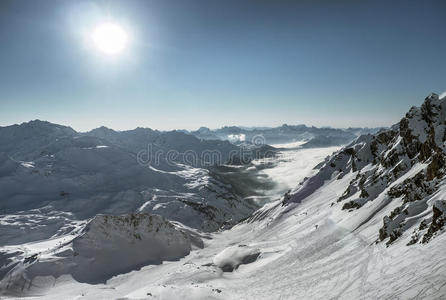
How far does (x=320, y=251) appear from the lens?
41.2 metres

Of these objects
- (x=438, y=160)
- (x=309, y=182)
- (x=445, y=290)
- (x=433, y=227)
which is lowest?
(x=309, y=182)

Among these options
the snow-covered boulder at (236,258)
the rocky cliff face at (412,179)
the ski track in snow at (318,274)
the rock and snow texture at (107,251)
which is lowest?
the rock and snow texture at (107,251)

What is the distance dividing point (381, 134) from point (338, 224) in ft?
156

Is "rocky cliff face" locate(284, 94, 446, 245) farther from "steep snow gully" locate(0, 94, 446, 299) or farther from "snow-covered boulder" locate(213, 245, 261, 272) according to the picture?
"snow-covered boulder" locate(213, 245, 261, 272)

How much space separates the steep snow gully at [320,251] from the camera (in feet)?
81.0

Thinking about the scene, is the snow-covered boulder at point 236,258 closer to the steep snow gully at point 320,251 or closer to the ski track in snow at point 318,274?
the steep snow gully at point 320,251

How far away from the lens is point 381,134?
82.5 m

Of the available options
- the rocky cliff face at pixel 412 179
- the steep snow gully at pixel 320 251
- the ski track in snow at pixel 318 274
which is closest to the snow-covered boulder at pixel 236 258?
the steep snow gully at pixel 320 251

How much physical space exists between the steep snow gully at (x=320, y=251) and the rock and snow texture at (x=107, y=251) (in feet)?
1.01

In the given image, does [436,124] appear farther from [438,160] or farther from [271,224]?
[271,224]

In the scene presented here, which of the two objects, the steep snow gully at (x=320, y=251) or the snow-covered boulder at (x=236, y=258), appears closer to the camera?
the steep snow gully at (x=320, y=251)

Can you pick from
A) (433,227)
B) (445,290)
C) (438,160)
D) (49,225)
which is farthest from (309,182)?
(49,225)

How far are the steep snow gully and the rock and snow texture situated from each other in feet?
1.01

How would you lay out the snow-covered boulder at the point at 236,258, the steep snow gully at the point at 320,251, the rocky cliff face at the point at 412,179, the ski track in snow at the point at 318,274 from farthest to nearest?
the snow-covered boulder at the point at 236,258 → the rocky cliff face at the point at 412,179 → the steep snow gully at the point at 320,251 → the ski track in snow at the point at 318,274
